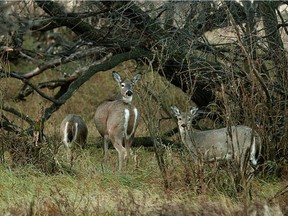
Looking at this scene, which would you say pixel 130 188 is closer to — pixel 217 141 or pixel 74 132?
pixel 217 141

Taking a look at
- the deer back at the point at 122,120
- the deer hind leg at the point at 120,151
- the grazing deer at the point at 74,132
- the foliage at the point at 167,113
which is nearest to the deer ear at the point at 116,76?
the foliage at the point at 167,113

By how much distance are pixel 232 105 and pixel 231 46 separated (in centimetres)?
125

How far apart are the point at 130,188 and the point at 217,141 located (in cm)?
214

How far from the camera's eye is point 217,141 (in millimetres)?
12367

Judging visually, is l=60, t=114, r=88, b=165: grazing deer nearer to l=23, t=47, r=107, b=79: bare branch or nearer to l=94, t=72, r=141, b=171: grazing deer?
l=94, t=72, r=141, b=171: grazing deer

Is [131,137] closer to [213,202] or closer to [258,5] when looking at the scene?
[258,5]

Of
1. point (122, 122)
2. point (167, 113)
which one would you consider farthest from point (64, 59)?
point (167, 113)

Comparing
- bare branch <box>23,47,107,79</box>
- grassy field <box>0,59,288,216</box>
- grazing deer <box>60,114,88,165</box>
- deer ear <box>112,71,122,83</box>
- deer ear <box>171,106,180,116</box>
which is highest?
bare branch <box>23,47,107,79</box>

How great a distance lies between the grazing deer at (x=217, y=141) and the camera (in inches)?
442

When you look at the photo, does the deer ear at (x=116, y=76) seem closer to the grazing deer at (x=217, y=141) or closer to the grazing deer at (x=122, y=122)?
the grazing deer at (x=122, y=122)

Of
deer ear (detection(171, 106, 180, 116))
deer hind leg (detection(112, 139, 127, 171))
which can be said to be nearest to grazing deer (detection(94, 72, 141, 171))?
deer hind leg (detection(112, 139, 127, 171))

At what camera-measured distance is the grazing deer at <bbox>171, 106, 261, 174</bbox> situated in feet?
36.8

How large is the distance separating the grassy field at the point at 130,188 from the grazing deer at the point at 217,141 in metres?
0.35

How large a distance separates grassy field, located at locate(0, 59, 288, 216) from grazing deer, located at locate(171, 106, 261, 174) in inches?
13.6
